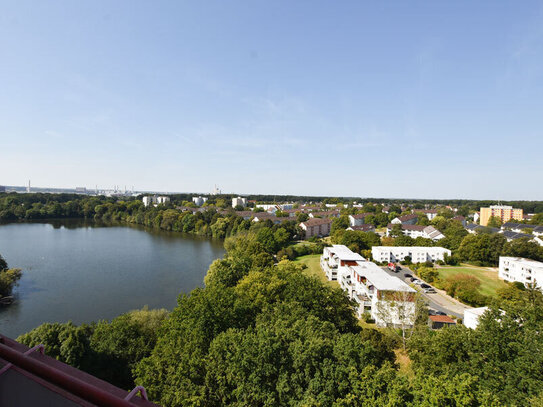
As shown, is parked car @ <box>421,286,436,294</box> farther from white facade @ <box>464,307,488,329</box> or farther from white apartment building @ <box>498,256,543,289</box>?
white apartment building @ <box>498,256,543,289</box>

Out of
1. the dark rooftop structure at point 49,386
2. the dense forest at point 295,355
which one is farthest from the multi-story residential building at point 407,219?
the dark rooftop structure at point 49,386

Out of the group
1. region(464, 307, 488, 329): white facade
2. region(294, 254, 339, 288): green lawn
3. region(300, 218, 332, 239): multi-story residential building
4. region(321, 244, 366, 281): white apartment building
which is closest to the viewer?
region(464, 307, 488, 329): white facade

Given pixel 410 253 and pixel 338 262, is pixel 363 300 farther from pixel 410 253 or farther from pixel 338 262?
pixel 410 253

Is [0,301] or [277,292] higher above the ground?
[277,292]

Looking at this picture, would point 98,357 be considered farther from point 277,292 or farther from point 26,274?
point 26,274

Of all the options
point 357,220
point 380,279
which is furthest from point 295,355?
point 357,220

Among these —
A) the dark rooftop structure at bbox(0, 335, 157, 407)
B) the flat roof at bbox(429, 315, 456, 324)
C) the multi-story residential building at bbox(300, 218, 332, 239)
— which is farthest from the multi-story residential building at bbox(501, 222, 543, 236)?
the dark rooftop structure at bbox(0, 335, 157, 407)

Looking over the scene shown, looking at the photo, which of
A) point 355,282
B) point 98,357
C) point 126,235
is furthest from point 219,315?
point 126,235
